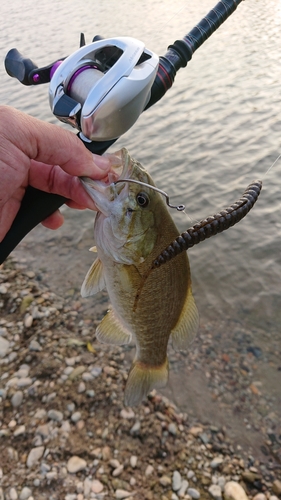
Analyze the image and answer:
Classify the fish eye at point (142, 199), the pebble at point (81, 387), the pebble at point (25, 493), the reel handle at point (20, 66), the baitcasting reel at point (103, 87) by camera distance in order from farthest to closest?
the pebble at point (81, 387)
the pebble at point (25, 493)
the reel handle at point (20, 66)
the fish eye at point (142, 199)
the baitcasting reel at point (103, 87)

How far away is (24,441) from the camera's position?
316cm

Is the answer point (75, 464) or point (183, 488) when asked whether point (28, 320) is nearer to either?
point (75, 464)

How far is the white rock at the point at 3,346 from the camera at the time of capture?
3971mm

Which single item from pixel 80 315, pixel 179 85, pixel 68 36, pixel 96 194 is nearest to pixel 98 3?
pixel 68 36

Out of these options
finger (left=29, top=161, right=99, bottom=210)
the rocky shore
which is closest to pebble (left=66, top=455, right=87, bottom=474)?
the rocky shore

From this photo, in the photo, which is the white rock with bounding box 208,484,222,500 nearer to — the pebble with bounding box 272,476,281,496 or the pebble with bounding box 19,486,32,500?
the pebble with bounding box 272,476,281,496

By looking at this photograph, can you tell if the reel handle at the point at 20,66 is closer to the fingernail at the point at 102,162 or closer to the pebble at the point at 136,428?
the fingernail at the point at 102,162

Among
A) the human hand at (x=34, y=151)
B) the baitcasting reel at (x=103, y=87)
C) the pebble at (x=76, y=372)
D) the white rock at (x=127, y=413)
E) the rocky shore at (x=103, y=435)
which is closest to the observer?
the baitcasting reel at (x=103, y=87)

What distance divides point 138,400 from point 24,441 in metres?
1.29

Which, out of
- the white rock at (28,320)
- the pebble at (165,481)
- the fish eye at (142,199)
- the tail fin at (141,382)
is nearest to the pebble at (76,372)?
the white rock at (28,320)

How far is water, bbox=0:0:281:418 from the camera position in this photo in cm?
533

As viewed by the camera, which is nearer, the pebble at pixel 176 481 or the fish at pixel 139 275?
the fish at pixel 139 275

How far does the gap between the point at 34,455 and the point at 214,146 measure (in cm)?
667

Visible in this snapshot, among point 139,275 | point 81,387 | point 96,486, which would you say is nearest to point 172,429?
point 96,486
